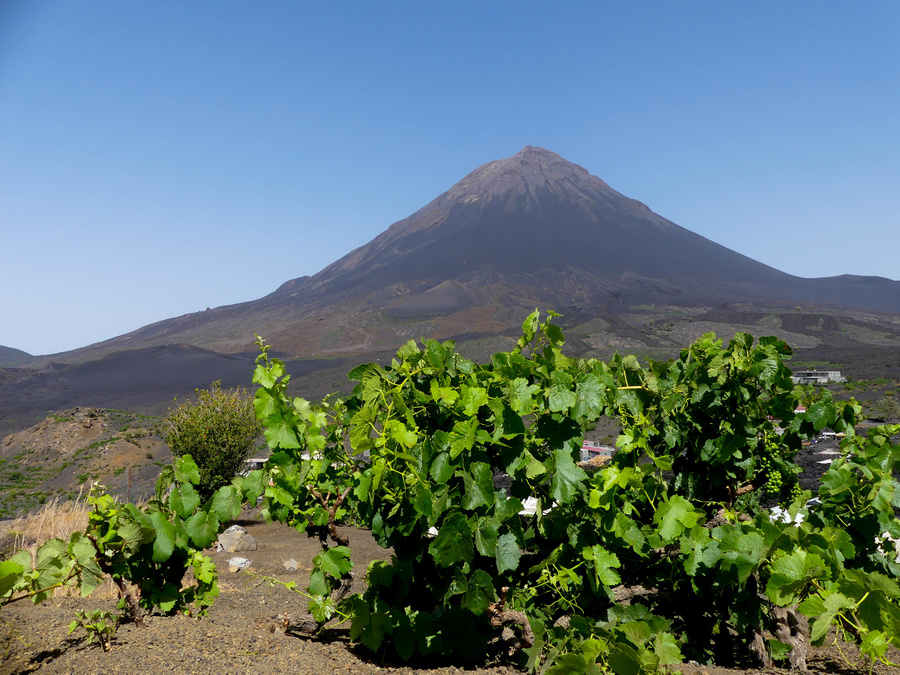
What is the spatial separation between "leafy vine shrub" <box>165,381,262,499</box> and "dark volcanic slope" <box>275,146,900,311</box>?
112 metres

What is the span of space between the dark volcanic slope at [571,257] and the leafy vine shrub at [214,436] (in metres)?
112

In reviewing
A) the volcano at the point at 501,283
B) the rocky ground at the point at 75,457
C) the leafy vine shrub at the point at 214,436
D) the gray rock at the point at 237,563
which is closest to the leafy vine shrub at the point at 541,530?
the gray rock at the point at 237,563

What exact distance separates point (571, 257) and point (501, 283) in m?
31.4

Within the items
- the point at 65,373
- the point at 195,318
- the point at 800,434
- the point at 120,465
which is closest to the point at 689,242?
the point at 195,318

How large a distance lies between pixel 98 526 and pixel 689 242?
191m

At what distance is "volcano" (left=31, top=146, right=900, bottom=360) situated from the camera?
337 ft

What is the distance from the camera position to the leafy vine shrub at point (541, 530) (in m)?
1.95

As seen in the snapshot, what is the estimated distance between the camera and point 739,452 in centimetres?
324

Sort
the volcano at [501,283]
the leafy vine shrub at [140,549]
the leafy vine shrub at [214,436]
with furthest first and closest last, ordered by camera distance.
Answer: the volcano at [501,283] < the leafy vine shrub at [214,436] < the leafy vine shrub at [140,549]

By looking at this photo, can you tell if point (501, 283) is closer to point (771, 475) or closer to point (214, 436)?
point (214, 436)

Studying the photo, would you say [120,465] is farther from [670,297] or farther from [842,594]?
[670,297]

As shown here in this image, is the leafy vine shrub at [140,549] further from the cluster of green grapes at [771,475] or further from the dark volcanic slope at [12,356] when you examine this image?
the dark volcanic slope at [12,356]

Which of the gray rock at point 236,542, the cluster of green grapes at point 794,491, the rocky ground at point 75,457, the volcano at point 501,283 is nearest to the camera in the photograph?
the cluster of green grapes at point 794,491

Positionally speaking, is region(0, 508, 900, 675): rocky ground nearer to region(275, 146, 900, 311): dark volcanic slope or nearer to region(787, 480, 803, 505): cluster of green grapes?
region(787, 480, 803, 505): cluster of green grapes
